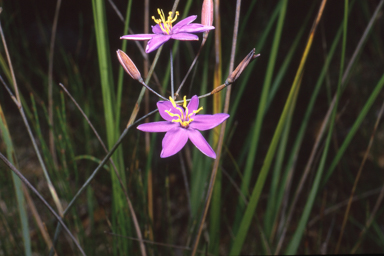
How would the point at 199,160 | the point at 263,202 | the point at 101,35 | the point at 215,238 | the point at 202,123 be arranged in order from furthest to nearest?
the point at 263,202 < the point at 199,160 < the point at 215,238 < the point at 101,35 < the point at 202,123

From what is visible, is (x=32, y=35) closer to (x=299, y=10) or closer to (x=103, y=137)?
(x=103, y=137)

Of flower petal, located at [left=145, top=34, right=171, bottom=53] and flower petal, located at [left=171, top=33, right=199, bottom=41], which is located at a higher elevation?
flower petal, located at [left=171, top=33, right=199, bottom=41]

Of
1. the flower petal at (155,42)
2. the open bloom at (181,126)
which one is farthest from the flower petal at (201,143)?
the flower petal at (155,42)

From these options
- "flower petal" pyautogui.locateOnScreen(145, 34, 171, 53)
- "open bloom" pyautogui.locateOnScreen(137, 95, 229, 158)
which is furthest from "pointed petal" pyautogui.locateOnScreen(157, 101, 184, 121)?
"flower petal" pyautogui.locateOnScreen(145, 34, 171, 53)

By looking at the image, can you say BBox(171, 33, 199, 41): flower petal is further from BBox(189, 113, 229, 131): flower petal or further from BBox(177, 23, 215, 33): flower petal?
BBox(189, 113, 229, 131): flower petal

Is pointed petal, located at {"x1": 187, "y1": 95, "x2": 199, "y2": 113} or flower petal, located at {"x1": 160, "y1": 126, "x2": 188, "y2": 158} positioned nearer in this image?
flower petal, located at {"x1": 160, "y1": 126, "x2": 188, "y2": 158}

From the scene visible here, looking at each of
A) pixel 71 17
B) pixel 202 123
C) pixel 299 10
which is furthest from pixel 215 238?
pixel 71 17

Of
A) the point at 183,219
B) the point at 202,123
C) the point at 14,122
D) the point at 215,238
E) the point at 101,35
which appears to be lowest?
the point at 183,219
